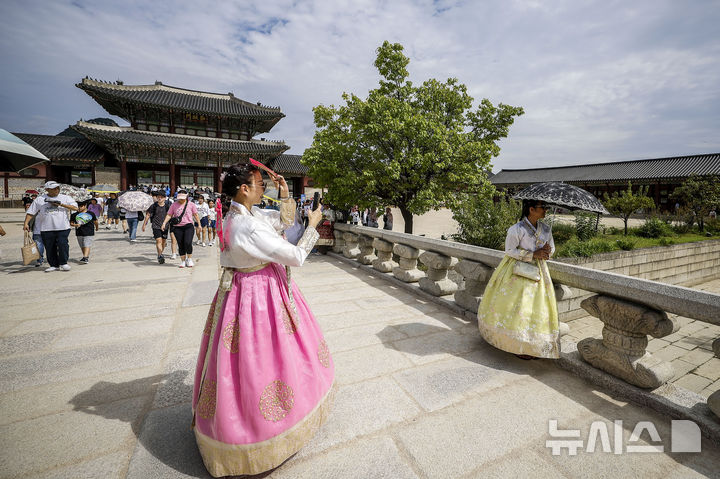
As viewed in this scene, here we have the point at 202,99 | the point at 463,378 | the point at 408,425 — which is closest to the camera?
the point at 408,425

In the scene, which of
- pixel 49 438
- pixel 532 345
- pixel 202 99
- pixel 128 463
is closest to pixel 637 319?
pixel 532 345

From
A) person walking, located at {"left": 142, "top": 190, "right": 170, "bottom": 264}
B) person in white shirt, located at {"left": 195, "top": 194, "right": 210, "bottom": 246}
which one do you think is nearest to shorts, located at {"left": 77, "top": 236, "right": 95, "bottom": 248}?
person walking, located at {"left": 142, "top": 190, "right": 170, "bottom": 264}

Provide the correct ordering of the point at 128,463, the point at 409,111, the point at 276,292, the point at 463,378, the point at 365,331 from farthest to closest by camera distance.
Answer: the point at 409,111 → the point at 365,331 → the point at 463,378 → the point at 276,292 → the point at 128,463

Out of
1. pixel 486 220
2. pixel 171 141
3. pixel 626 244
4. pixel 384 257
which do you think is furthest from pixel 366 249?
pixel 171 141

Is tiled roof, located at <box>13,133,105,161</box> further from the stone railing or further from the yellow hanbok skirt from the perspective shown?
the stone railing

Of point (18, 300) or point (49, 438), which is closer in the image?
point (49, 438)

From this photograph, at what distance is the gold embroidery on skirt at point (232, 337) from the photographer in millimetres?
1747

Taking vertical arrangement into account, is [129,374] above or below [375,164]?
below

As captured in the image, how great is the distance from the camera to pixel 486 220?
911 centimetres

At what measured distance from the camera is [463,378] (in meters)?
2.66

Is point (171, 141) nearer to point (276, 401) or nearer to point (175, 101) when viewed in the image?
point (175, 101)

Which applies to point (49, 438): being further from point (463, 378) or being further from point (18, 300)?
point (18, 300)

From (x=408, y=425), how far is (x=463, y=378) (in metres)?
0.80

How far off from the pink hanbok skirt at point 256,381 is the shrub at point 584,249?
7.80 metres
